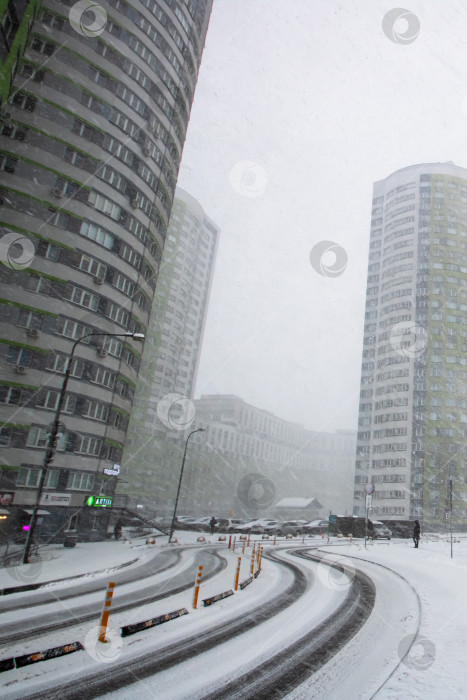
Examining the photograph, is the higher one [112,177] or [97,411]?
[112,177]

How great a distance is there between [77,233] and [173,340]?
7904 centimetres

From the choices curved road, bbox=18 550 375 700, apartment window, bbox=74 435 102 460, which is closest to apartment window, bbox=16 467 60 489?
apartment window, bbox=74 435 102 460

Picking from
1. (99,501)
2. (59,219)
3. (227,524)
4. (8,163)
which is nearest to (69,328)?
(59,219)

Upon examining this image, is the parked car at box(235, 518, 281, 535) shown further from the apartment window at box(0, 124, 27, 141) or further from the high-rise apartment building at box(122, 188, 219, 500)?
the high-rise apartment building at box(122, 188, 219, 500)

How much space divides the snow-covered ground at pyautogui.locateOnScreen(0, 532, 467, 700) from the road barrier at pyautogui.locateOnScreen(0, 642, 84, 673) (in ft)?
0.37

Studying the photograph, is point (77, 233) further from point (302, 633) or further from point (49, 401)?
point (302, 633)

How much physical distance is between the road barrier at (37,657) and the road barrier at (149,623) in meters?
1.17

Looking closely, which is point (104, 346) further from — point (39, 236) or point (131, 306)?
point (39, 236)

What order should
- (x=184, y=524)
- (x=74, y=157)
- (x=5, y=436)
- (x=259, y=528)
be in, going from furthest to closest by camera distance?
(x=184, y=524)
(x=259, y=528)
(x=74, y=157)
(x=5, y=436)

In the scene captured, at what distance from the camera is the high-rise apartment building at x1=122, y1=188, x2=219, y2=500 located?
94.9 meters

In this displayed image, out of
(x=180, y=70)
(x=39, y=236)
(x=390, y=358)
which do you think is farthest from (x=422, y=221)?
(x=39, y=236)

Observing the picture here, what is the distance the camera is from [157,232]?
43031 mm

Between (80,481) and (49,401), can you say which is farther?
(80,481)

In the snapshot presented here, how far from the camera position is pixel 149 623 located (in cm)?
1031
